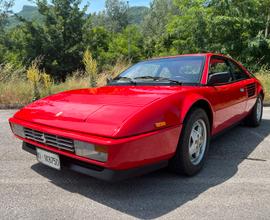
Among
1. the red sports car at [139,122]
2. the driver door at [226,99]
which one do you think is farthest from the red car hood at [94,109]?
the driver door at [226,99]

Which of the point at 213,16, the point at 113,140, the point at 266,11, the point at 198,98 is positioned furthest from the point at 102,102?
the point at 266,11

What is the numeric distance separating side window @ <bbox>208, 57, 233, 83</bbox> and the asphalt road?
1.15 m

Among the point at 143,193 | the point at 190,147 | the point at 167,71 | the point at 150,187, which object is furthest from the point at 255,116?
the point at 143,193

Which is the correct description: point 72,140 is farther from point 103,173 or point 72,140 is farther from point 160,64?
point 160,64

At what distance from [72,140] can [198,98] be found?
1.43 meters

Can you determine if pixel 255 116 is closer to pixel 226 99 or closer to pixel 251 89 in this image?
pixel 251 89

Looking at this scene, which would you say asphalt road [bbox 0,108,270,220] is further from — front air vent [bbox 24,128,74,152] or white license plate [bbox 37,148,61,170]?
front air vent [bbox 24,128,74,152]

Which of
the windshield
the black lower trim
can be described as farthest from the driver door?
the black lower trim

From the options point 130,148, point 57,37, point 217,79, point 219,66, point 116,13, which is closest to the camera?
point 130,148

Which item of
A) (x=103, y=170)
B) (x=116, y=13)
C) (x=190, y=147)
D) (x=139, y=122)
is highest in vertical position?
(x=116, y=13)

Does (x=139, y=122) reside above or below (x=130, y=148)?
above

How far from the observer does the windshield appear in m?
3.58

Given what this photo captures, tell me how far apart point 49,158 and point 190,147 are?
4.82ft

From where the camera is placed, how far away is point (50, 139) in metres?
2.67
